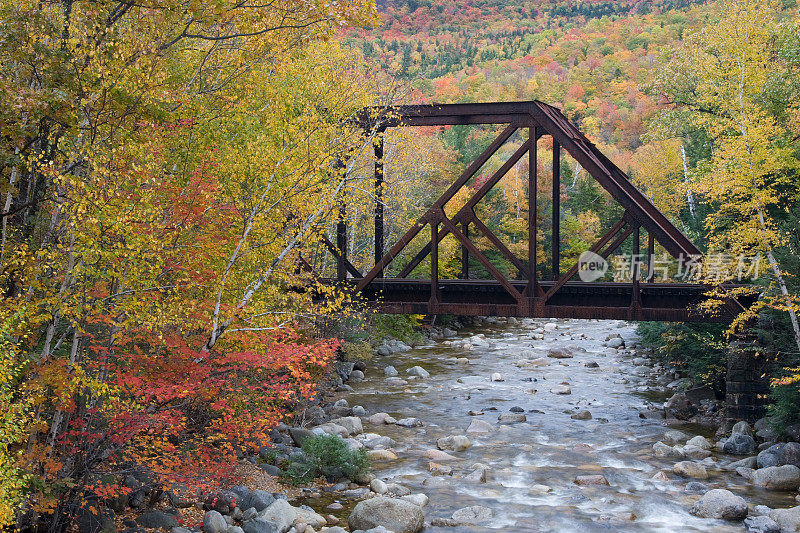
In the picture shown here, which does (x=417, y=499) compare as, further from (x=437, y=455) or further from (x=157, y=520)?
(x=157, y=520)

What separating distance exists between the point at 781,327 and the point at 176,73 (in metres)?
16.0

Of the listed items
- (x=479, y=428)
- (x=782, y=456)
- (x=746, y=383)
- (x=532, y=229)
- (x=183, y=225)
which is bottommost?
(x=479, y=428)

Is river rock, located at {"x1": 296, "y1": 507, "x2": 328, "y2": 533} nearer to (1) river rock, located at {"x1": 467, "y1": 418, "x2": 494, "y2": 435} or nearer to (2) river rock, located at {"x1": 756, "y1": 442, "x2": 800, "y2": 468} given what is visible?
(1) river rock, located at {"x1": 467, "y1": 418, "x2": 494, "y2": 435}

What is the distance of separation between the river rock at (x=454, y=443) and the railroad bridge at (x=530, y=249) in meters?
3.45

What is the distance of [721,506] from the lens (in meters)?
12.7

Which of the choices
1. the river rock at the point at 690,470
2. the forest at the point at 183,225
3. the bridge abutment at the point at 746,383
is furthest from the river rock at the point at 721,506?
the bridge abutment at the point at 746,383

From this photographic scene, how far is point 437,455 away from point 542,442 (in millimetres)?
3136

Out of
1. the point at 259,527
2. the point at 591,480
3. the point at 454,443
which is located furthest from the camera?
the point at 454,443

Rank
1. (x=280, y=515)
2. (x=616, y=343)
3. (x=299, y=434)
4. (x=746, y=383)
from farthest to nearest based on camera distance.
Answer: (x=616, y=343) < (x=746, y=383) < (x=299, y=434) < (x=280, y=515)

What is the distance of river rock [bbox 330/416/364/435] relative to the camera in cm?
1814

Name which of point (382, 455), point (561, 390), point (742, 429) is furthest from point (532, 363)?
point (382, 455)

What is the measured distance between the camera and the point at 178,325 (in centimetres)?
1207

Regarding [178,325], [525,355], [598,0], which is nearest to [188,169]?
[178,325]

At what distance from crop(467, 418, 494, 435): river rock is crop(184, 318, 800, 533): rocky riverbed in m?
0.05
